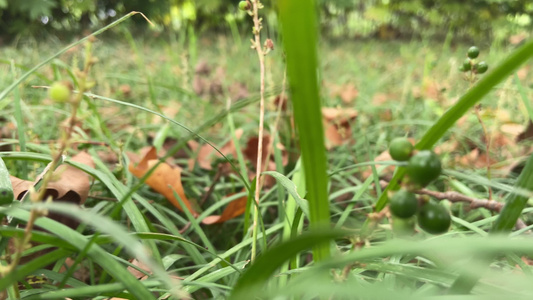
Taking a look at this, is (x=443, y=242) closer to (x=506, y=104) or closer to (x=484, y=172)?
(x=484, y=172)

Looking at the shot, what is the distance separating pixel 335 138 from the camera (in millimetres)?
1083

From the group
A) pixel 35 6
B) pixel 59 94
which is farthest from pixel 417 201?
pixel 35 6

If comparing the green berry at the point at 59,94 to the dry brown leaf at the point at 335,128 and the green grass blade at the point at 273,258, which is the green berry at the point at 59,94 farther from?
the dry brown leaf at the point at 335,128

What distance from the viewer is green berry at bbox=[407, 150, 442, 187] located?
245 millimetres

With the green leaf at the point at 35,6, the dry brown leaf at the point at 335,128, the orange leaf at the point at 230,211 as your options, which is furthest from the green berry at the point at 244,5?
the green leaf at the point at 35,6

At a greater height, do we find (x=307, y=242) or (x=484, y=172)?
(x=307, y=242)

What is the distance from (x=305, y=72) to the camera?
Answer: 0.74ft

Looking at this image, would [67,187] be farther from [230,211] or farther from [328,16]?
[328,16]

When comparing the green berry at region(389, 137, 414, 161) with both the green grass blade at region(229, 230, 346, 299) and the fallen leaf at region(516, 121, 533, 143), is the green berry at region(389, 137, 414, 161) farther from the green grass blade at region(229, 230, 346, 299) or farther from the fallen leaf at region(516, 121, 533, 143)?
the fallen leaf at region(516, 121, 533, 143)

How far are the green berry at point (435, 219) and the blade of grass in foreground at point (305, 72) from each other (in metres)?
0.07

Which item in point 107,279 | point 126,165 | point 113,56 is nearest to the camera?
point 107,279

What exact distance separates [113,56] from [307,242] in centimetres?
324

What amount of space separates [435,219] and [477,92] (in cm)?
9

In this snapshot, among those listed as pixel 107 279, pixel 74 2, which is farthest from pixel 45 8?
pixel 107 279
